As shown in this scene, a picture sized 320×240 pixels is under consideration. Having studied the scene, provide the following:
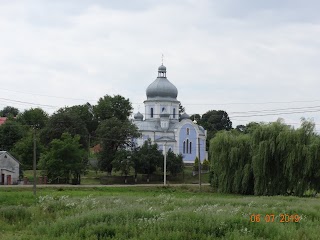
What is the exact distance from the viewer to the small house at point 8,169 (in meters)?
54.4

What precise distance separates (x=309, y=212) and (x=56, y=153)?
36.4 m

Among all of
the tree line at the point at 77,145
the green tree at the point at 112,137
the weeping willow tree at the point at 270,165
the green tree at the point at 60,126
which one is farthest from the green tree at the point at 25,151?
the weeping willow tree at the point at 270,165

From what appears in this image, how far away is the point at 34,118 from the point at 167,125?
23.5m

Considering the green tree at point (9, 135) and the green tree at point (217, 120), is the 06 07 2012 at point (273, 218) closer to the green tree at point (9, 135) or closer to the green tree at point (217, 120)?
the green tree at point (9, 135)

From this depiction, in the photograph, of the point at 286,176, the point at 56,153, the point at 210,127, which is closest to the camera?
the point at 286,176

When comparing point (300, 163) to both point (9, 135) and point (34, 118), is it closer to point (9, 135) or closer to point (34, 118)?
point (9, 135)

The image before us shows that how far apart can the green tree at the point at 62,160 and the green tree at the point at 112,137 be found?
973 cm

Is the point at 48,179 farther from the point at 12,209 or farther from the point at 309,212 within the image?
the point at 309,212

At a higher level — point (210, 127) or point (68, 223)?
point (210, 127)

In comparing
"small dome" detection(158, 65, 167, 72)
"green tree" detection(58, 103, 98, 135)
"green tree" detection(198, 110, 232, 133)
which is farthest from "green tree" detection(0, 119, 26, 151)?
"green tree" detection(198, 110, 232, 133)

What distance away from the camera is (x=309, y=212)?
2039cm

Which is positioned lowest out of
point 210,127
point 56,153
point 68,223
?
point 68,223

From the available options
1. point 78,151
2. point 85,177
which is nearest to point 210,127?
point 85,177

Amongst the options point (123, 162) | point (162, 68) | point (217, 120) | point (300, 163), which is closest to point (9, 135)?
point (123, 162)
